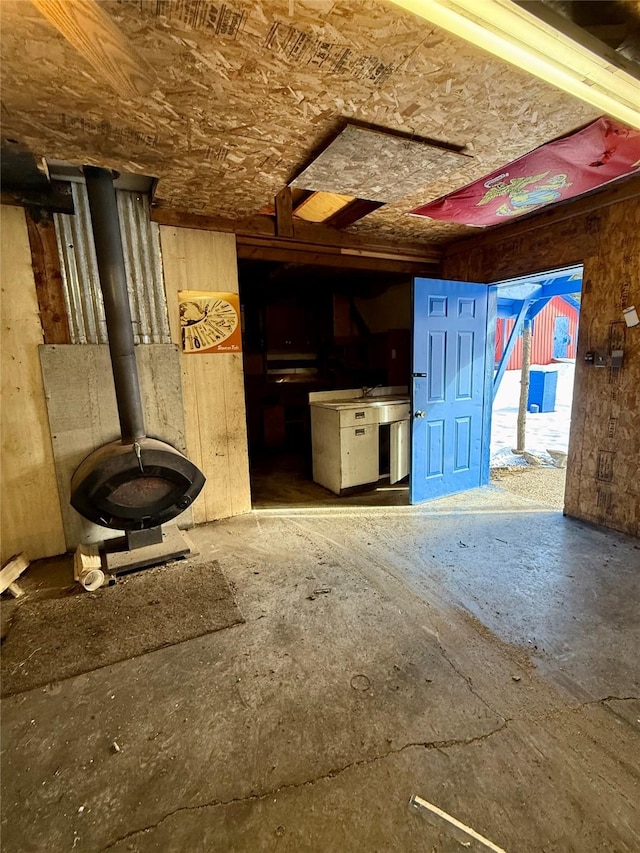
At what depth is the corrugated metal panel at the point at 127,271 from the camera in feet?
8.39

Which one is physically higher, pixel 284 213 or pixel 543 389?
pixel 284 213

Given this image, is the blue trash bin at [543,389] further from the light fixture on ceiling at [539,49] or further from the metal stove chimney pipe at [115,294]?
the metal stove chimney pipe at [115,294]

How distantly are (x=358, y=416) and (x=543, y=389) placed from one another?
6.40 metres

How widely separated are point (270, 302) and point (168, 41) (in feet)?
14.4

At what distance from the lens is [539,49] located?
3.53 ft

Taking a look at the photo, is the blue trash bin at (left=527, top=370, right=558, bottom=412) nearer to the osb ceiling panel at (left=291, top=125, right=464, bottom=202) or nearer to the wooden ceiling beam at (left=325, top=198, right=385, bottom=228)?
the wooden ceiling beam at (left=325, top=198, right=385, bottom=228)

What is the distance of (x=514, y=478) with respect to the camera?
4176 millimetres

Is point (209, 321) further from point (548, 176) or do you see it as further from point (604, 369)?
point (604, 369)

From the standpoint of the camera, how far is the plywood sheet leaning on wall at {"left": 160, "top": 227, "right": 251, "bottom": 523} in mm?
2943

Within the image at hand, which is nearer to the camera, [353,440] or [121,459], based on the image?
[121,459]

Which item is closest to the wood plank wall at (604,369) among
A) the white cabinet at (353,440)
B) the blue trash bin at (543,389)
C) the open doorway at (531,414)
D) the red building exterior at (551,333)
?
the open doorway at (531,414)

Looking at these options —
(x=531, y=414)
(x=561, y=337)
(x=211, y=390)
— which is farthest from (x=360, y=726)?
(x=561, y=337)

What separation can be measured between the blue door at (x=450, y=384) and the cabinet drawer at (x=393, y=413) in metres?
0.57

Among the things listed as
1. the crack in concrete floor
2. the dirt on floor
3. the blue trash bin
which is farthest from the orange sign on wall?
the blue trash bin
